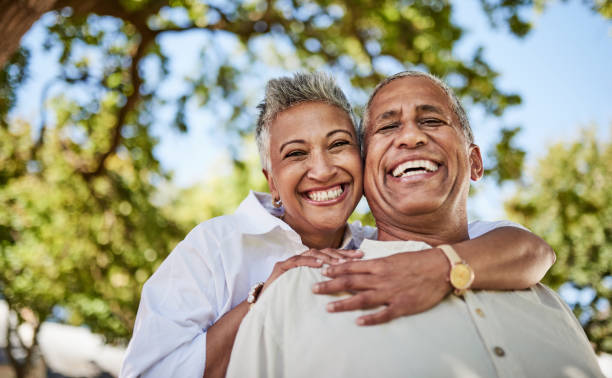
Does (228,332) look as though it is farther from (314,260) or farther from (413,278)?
(413,278)

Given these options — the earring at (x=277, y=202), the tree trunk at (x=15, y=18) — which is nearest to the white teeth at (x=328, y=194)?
the earring at (x=277, y=202)

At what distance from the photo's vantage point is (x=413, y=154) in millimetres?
2180

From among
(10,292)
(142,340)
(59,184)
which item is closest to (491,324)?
(142,340)

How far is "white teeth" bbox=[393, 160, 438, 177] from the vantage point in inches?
85.4

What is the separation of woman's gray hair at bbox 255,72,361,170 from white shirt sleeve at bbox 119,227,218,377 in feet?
2.45

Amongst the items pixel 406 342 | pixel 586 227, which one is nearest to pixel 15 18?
pixel 406 342

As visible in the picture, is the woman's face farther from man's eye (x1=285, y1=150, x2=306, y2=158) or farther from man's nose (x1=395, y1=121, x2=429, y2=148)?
man's nose (x1=395, y1=121, x2=429, y2=148)

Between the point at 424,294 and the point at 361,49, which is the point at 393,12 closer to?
the point at 361,49

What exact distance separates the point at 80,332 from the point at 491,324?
1233cm

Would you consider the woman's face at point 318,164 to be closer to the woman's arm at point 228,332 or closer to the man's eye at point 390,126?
the man's eye at point 390,126

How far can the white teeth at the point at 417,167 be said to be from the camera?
7.12 feet

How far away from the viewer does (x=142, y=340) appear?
2.00m

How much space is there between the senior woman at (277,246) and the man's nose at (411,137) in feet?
0.90

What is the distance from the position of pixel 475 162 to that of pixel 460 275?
100 cm
